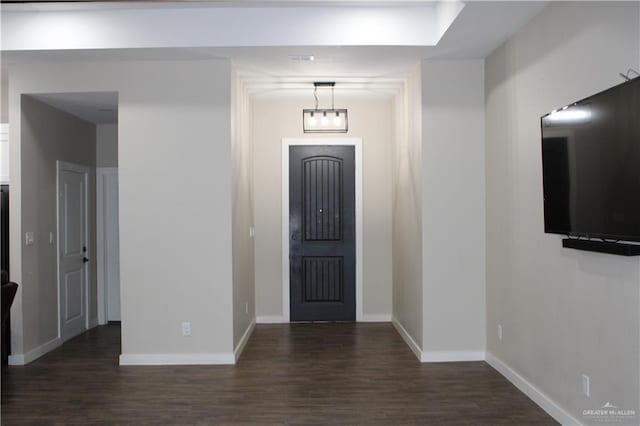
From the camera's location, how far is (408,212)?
17.0 feet

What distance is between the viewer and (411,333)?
5043 millimetres

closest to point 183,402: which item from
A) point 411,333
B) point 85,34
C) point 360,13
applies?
point 411,333

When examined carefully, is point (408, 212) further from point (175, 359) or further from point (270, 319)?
Result: point (175, 359)

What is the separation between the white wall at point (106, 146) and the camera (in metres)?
6.25

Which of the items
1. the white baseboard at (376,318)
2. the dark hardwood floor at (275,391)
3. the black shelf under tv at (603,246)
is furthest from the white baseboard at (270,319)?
the black shelf under tv at (603,246)

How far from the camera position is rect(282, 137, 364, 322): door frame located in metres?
6.24

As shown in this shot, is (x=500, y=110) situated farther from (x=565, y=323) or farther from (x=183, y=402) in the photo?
(x=183, y=402)

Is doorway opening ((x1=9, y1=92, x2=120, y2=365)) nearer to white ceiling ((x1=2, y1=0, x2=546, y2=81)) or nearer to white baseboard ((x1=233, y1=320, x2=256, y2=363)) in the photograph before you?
white ceiling ((x1=2, y1=0, x2=546, y2=81))

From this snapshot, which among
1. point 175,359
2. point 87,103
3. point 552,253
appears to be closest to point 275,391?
point 175,359

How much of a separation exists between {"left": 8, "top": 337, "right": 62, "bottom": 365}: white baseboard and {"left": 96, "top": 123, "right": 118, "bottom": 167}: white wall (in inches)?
84.8

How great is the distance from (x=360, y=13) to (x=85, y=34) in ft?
7.23

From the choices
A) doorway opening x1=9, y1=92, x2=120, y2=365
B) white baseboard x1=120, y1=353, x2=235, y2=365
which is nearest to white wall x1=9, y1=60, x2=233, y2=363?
white baseboard x1=120, y1=353, x2=235, y2=365

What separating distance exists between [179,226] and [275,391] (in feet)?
A: 5.50

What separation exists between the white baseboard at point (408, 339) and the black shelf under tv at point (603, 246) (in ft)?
6.64
